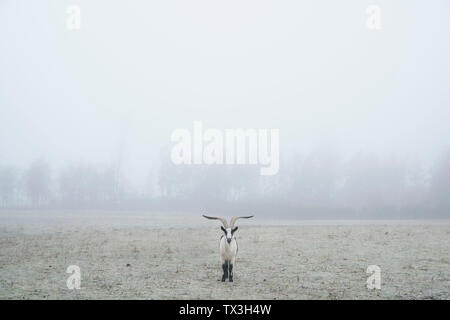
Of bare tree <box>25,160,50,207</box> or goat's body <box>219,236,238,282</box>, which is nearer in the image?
goat's body <box>219,236,238,282</box>

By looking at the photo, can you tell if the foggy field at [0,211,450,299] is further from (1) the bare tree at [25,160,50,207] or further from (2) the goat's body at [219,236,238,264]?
(1) the bare tree at [25,160,50,207]

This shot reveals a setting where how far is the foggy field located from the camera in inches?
527

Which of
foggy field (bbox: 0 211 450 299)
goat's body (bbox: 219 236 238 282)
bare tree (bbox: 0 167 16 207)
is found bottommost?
foggy field (bbox: 0 211 450 299)

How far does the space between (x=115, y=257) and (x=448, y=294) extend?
55.1 feet

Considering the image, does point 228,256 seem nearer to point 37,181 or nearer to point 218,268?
point 218,268

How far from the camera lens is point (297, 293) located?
13.3 metres

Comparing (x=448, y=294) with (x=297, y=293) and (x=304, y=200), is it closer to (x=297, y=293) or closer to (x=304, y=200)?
(x=297, y=293)

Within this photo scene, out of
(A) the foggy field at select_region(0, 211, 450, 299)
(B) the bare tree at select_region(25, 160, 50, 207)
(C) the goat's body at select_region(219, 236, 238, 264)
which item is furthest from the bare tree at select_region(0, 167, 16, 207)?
(C) the goat's body at select_region(219, 236, 238, 264)

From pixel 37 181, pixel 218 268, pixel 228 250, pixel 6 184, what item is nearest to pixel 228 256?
pixel 228 250

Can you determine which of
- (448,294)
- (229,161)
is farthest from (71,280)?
(229,161)

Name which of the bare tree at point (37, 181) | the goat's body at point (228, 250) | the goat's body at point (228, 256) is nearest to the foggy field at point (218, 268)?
the goat's body at point (228, 256)

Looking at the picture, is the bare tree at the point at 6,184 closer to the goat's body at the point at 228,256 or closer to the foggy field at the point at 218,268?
the foggy field at the point at 218,268

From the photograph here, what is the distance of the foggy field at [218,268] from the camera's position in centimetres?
1338

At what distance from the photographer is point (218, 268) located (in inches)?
733
